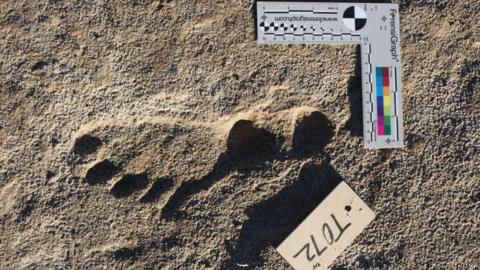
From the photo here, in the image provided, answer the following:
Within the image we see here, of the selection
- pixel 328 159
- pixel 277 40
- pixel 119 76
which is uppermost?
pixel 277 40

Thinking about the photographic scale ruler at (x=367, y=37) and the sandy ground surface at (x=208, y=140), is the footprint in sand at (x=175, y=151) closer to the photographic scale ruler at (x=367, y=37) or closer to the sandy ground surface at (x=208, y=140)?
the sandy ground surface at (x=208, y=140)

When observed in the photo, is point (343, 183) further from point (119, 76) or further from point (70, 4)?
point (70, 4)

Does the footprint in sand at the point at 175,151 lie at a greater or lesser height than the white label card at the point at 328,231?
greater

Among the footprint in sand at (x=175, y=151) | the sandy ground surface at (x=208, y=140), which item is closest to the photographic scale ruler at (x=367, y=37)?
the sandy ground surface at (x=208, y=140)

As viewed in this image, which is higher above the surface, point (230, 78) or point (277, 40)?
point (277, 40)

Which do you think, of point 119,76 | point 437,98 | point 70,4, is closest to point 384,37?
A: point 437,98

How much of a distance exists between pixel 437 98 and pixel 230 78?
787 mm

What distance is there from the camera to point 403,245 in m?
1.92

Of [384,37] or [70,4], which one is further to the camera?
[384,37]

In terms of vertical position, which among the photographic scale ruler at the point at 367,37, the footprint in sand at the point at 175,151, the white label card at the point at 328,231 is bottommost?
the white label card at the point at 328,231

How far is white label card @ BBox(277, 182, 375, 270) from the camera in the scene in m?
1.86

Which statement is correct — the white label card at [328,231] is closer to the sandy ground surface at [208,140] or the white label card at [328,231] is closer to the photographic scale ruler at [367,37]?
the sandy ground surface at [208,140]

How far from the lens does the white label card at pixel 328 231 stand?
1857 millimetres

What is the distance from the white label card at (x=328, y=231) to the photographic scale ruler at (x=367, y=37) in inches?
8.8
